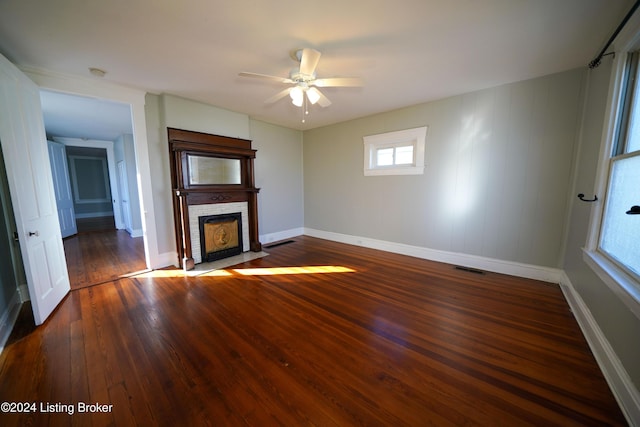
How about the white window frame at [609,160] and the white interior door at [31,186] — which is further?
the white interior door at [31,186]

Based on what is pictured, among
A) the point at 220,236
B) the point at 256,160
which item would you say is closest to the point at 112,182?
the point at 256,160

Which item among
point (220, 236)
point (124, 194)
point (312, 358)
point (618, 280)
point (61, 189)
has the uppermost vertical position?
point (61, 189)

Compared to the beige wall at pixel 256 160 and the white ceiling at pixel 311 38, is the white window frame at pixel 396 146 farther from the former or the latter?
the beige wall at pixel 256 160

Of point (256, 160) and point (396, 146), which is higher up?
point (396, 146)

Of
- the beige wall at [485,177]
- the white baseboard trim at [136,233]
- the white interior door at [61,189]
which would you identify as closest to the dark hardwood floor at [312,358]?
the beige wall at [485,177]

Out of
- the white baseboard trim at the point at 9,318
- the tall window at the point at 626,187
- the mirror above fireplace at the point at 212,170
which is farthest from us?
the mirror above fireplace at the point at 212,170

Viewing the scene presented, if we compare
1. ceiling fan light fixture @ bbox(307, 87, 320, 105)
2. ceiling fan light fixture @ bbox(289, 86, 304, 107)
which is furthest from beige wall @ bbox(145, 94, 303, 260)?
ceiling fan light fixture @ bbox(307, 87, 320, 105)

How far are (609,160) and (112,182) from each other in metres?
9.55

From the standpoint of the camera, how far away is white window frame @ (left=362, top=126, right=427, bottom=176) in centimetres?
378

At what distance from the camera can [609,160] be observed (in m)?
1.91

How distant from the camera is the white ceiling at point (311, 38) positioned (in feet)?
5.49

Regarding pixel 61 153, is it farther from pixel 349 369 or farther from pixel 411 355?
pixel 411 355

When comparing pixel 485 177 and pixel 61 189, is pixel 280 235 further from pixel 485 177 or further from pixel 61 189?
pixel 61 189

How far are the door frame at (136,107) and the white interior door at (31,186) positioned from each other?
0.84 feet
